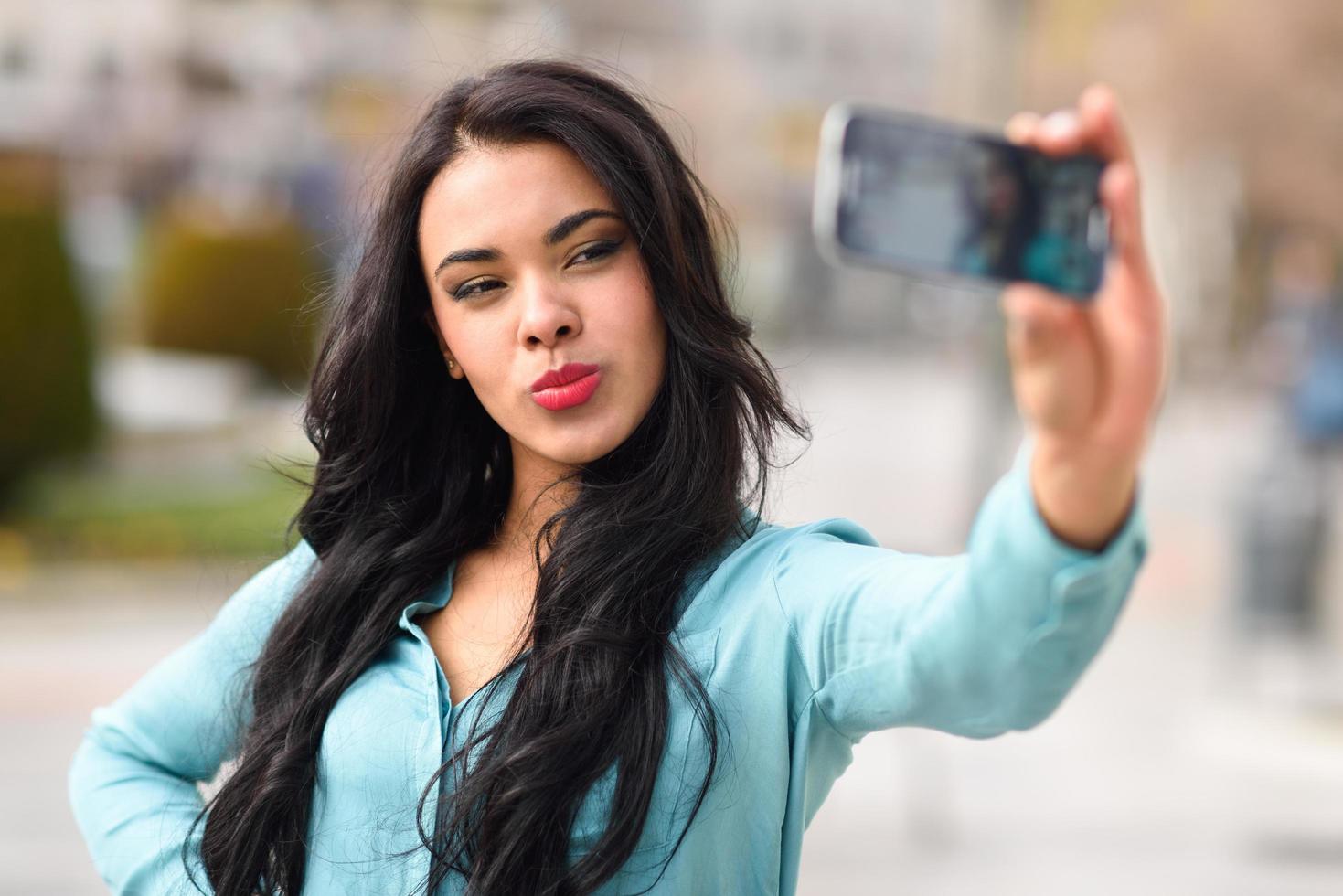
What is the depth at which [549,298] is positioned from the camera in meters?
1.76

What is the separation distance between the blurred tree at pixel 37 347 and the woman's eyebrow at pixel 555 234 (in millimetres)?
9393

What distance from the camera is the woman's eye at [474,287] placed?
1824 mm

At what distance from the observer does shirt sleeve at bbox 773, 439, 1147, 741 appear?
1221 millimetres

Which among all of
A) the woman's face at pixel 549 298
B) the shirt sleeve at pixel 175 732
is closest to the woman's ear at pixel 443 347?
the woman's face at pixel 549 298

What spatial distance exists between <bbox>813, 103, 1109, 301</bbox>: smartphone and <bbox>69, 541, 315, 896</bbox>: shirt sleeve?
1045 mm

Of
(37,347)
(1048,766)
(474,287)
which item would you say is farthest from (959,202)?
(37,347)

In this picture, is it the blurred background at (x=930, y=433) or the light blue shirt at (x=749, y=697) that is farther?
the blurred background at (x=930, y=433)

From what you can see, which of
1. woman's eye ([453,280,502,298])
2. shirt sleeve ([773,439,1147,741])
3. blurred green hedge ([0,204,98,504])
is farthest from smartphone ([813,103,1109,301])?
blurred green hedge ([0,204,98,504])

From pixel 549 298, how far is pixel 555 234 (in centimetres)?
7

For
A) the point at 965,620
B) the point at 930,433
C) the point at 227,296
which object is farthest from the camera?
the point at 930,433

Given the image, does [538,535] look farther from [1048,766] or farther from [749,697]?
[1048,766]

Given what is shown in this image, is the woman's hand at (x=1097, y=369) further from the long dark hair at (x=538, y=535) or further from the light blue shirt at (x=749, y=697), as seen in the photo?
the long dark hair at (x=538, y=535)

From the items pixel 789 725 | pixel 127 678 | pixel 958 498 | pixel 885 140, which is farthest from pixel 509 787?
pixel 958 498

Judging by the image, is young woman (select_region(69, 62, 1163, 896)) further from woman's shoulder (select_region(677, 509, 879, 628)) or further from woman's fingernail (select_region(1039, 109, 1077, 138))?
woman's fingernail (select_region(1039, 109, 1077, 138))
